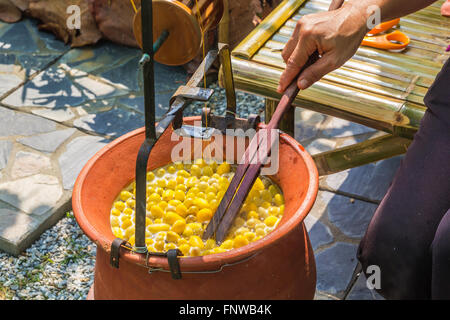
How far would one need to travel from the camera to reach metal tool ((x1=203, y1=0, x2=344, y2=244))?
5.60 feet

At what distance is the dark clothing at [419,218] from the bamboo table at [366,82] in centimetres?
24

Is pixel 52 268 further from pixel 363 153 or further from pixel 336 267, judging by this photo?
pixel 363 153

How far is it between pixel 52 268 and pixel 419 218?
1.74 metres

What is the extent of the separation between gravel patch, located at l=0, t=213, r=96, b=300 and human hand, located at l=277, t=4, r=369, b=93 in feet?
4.68

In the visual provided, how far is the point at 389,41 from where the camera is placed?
8.50 ft

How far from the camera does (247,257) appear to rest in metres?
1.61

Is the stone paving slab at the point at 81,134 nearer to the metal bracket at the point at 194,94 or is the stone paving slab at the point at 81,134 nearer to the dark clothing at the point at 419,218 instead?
the dark clothing at the point at 419,218

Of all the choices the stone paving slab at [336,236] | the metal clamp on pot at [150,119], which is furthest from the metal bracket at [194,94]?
the stone paving slab at [336,236]

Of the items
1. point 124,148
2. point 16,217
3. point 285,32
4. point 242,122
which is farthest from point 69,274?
point 285,32

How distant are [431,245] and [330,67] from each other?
0.68 m

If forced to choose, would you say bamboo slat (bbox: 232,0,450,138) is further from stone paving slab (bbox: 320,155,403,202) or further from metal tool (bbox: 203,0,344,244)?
stone paving slab (bbox: 320,155,403,202)

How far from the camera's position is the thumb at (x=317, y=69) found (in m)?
1.80

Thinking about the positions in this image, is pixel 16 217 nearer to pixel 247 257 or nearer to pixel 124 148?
pixel 124 148

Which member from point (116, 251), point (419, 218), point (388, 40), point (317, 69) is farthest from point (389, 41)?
point (116, 251)
